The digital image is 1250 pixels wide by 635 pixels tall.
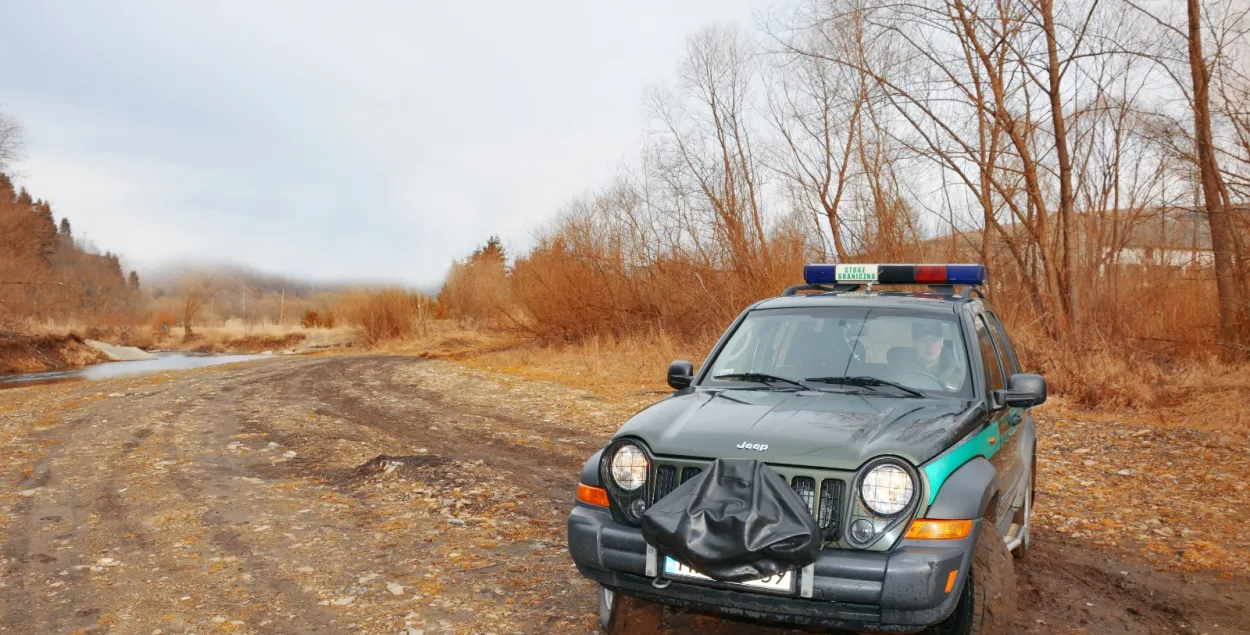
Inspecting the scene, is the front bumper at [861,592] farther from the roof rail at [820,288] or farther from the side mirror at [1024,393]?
the roof rail at [820,288]

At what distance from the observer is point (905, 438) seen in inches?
130

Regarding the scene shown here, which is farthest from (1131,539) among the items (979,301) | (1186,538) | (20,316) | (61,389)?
(20,316)

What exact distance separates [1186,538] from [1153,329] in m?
10.1

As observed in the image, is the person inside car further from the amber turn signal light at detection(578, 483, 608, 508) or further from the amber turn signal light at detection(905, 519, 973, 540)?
the amber turn signal light at detection(578, 483, 608, 508)

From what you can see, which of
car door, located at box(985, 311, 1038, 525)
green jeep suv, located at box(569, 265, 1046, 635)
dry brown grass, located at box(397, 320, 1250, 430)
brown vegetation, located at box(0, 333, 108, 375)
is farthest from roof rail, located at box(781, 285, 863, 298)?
brown vegetation, located at box(0, 333, 108, 375)

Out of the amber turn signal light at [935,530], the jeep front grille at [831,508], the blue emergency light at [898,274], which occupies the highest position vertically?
the blue emergency light at [898,274]

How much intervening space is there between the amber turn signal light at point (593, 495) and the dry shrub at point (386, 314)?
36.5 meters

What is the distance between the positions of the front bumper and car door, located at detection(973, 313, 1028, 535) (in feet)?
2.71

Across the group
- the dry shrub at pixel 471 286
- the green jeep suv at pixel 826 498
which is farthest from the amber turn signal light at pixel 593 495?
the dry shrub at pixel 471 286

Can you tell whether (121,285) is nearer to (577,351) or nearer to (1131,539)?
(577,351)

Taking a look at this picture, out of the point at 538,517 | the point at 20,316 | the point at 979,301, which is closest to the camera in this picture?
the point at 979,301

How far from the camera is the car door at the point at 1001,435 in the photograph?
13.2ft

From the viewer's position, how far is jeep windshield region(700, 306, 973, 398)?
421 cm

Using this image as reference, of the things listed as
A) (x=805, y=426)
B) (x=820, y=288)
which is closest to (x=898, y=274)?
(x=820, y=288)
